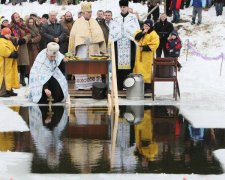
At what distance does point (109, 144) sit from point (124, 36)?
226 inches

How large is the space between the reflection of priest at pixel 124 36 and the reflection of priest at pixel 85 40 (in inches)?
14.0

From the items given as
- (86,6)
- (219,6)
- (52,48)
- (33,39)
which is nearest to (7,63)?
(52,48)

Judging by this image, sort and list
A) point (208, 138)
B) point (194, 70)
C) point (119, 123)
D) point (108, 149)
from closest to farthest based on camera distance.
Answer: point (108, 149), point (208, 138), point (119, 123), point (194, 70)

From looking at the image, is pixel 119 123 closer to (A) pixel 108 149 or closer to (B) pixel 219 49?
(A) pixel 108 149

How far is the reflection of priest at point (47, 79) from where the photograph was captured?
13344mm

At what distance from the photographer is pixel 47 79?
1334 centimetres

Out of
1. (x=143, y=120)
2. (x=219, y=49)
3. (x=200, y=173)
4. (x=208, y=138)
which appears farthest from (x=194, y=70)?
(x=200, y=173)

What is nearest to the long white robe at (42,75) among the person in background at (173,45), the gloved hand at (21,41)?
the gloved hand at (21,41)

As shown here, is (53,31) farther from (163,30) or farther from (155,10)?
(155,10)

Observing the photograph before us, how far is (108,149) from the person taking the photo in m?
9.17

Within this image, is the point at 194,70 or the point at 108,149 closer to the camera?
the point at 108,149

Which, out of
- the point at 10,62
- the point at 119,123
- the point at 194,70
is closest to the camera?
the point at 119,123

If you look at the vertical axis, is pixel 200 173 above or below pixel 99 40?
below

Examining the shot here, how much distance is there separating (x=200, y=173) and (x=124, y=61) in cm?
730
